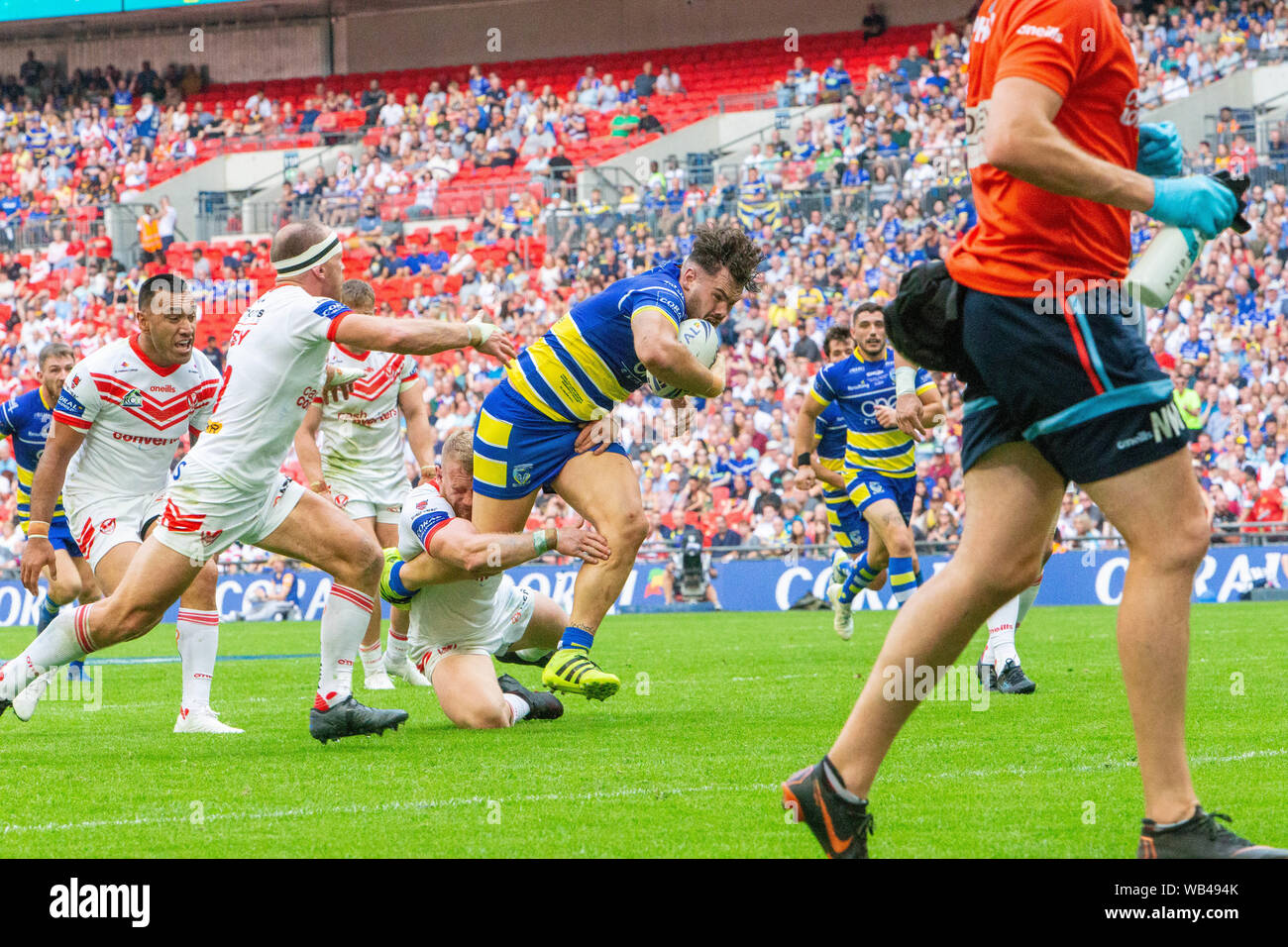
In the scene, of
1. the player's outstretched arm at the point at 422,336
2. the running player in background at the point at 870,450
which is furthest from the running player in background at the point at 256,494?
the running player in background at the point at 870,450

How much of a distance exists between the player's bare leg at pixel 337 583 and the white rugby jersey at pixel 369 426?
4.01 meters

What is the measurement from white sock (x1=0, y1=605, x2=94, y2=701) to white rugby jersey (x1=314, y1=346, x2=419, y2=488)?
4.43m

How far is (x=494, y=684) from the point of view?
7.74m

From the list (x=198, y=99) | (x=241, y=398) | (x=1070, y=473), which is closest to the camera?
(x=1070, y=473)

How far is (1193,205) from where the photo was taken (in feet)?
12.5

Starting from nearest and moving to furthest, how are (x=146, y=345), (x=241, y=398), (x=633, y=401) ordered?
1. (x=241, y=398)
2. (x=146, y=345)
3. (x=633, y=401)

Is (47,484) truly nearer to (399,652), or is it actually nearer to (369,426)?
(399,652)

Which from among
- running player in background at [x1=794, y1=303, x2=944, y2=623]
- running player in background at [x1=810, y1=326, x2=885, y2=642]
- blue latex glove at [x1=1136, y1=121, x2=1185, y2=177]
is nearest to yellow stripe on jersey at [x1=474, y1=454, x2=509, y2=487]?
blue latex glove at [x1=1136, y1=121, x2=1185, y2=177]

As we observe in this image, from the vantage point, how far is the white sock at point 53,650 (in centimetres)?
705

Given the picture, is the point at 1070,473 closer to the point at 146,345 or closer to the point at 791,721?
the point at 791,721

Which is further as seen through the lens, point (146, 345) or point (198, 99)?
point (198, 99)

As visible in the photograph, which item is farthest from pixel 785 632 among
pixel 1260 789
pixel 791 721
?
pixel 1260 789

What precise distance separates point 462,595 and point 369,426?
13.2 feet

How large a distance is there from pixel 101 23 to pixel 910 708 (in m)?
39.8
